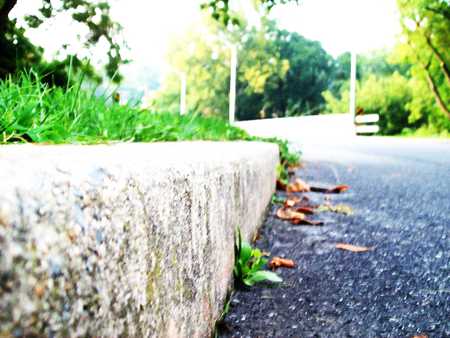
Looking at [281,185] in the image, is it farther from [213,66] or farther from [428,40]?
[213,66]

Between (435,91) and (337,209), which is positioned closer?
(337,209)

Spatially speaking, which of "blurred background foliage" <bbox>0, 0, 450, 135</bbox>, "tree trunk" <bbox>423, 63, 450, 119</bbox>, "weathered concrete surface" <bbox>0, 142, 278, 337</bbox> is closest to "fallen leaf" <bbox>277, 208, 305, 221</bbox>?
"weathered concrete surface" <bbox>0, 142, 278, 337</bbox>

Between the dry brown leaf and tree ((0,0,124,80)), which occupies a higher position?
tree ((0,0,124,80))

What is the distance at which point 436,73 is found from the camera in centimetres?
2483

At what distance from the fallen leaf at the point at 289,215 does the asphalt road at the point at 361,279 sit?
0.06 metres

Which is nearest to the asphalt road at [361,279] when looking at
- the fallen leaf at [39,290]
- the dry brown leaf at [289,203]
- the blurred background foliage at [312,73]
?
the dry brown leaf at [289,203]

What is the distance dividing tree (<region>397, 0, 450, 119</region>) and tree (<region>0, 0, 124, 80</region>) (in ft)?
63.4

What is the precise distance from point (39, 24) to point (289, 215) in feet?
6.81

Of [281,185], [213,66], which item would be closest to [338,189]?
[281,185]

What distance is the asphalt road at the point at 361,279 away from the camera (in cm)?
160

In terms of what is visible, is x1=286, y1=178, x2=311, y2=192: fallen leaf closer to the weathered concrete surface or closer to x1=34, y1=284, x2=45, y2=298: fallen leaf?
the weathered concrete surface

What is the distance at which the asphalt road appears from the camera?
5.24 ft

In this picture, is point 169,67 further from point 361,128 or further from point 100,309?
point 100,309

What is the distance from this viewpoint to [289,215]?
3.11m
